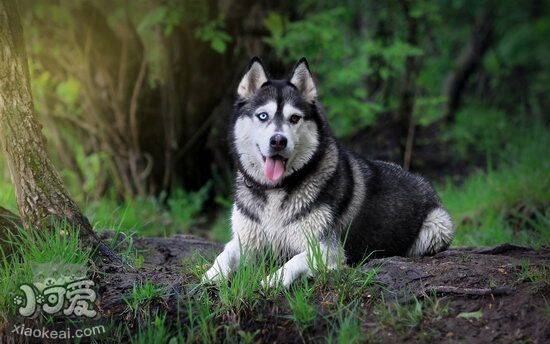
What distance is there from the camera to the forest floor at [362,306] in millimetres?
3734

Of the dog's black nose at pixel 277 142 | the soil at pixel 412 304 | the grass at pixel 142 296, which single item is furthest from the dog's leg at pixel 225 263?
the dog's black nose at pixel 277 142

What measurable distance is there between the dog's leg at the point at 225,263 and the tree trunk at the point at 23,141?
95 centimetres

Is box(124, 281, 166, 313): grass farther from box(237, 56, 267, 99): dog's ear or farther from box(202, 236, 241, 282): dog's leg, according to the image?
box(237, 56, 267, 99): dog's ear

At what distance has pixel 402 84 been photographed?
9891 mm

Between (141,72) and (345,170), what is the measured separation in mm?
4277

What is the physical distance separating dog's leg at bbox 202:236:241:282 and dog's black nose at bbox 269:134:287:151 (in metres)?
0.74

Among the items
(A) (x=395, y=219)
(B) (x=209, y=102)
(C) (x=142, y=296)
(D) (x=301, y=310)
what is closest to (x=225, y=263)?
(C) (x=142, y=296)

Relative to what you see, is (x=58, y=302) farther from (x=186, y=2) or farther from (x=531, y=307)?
(x=186, y=2)

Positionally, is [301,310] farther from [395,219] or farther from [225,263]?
[395,219]

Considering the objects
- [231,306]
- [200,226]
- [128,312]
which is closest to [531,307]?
[231,306]

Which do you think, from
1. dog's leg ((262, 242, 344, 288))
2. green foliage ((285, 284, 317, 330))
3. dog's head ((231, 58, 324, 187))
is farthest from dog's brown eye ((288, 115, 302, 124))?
green foliage ((285, 284, 317, 330))

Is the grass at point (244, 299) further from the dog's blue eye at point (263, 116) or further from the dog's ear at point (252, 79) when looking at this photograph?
the dog's ear at point (252, 79)

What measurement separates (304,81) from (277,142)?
0.69 metres

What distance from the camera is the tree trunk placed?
4.45 meters
